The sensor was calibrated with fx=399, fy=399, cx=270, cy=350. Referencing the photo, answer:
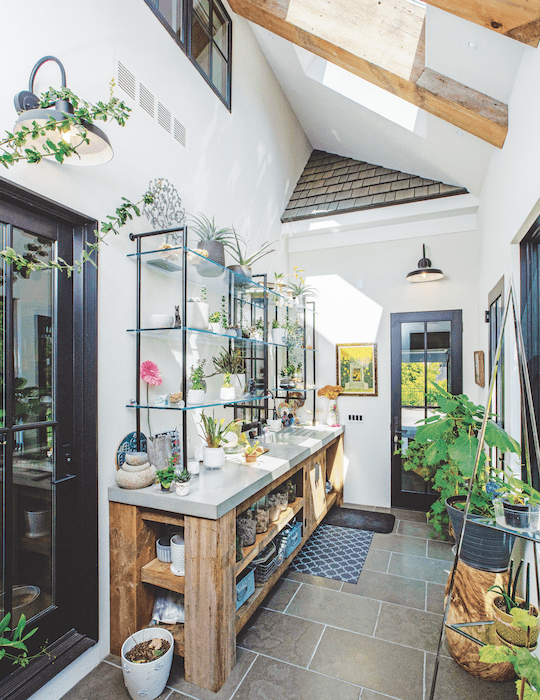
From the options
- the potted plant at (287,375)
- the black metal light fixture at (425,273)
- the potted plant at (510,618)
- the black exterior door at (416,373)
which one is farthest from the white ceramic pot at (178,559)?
the black metal light fixture at (425,273)

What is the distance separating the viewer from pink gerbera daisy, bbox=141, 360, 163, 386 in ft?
7.45

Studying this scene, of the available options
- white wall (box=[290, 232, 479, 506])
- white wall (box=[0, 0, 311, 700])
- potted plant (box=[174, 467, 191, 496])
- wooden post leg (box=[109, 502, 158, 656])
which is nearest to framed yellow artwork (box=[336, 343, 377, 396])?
white wall (box=[290, 232, 479, 506])

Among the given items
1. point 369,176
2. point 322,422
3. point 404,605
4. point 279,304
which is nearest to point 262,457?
point 404,605

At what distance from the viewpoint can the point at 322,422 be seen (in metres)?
4.61

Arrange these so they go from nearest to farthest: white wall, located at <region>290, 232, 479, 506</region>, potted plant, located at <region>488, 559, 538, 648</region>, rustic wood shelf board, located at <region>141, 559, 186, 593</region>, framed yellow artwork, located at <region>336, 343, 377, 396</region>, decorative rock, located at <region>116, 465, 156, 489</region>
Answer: potted plant, located at <region>488, 559, 538, 648</region>
rustic wood shelf board, located at <region>141, 559, 186, 593</region>
decorative rock, located at <region>116, 465, 156, 489</region>
white wall, located at <region>290, 232, 479, 506</region>
framed yellow artwork, located at <region>336, 343, 377, 396</region>

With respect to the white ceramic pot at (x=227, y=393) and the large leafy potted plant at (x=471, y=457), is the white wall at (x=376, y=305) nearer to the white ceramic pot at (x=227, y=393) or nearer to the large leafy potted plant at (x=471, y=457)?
the large leafy potted plant at (x=471, y=457)

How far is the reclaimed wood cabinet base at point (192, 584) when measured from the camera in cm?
188

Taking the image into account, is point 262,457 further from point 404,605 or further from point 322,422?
point 322,422

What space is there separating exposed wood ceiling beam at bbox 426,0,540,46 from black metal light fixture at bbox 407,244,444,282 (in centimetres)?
231

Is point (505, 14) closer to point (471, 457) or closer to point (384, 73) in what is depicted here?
point (384, 73)

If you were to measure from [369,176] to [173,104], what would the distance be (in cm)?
252

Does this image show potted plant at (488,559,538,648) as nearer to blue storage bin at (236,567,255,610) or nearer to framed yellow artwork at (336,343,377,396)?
blue storage bin at (236,567,255,610)

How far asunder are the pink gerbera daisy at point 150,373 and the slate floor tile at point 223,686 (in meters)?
1.44

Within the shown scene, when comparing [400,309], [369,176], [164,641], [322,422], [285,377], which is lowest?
[164,641]
